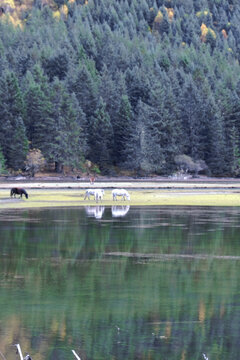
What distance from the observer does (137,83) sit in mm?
168125

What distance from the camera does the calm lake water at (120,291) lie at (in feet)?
55.6

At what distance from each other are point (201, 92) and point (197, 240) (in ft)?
425

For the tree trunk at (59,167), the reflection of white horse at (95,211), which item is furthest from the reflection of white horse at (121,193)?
the tree trunk at (59,167)

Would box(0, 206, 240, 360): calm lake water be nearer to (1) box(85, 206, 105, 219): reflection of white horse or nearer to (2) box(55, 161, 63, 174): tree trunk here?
(1) box(85, 206, 105, 219): reflection of white horse

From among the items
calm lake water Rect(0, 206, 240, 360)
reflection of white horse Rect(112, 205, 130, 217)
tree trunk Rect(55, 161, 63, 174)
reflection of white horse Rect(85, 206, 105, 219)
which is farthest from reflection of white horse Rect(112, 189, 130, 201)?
tree trunk Rect(55, 161, 63, 174)

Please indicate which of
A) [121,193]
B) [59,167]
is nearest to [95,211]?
[121,193]

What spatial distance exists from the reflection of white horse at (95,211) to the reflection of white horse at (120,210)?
0.76 metres

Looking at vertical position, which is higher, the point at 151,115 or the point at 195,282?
the point at 151,115

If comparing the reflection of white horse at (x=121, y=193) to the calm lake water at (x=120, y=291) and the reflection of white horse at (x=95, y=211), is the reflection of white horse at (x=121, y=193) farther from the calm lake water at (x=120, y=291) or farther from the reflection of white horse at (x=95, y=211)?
the calm lake water at (x=120, y=291)

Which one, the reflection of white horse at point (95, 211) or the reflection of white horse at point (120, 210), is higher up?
the reflection of white horse at point (120, 210)

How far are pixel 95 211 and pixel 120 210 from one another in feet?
7.13

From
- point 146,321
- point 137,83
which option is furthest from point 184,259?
point 137,83

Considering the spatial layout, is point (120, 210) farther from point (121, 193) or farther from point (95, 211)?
point (121, 193)

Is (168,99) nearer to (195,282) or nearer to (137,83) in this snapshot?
(137,83)
